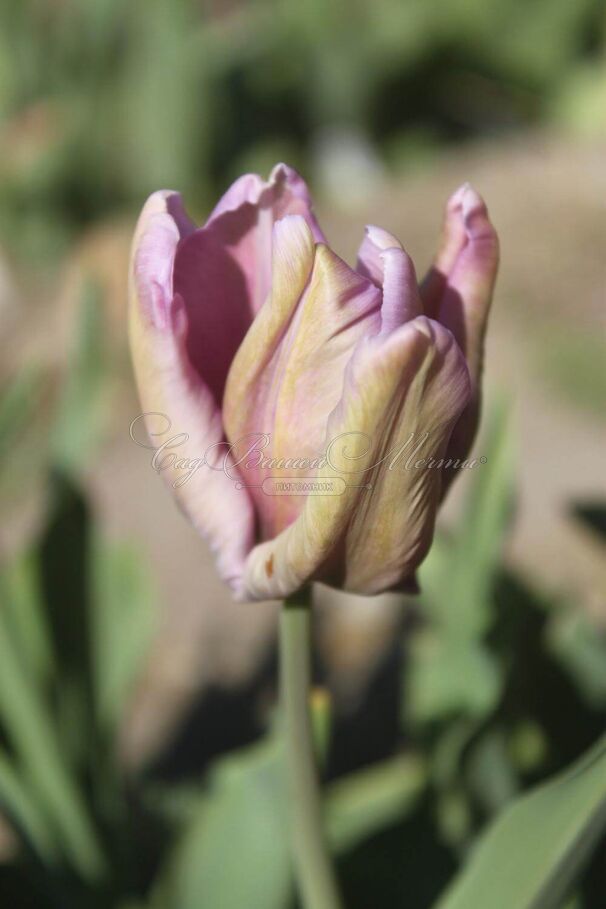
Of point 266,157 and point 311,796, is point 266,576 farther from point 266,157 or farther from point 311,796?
point 266,157

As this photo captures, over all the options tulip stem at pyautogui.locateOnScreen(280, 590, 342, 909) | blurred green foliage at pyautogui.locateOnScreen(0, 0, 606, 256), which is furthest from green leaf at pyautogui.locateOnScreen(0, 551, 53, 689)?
blurred green foliage at pyautogui.locateOnScreen(0, 0, 606, 256)

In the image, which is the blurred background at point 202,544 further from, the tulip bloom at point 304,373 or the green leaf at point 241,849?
the tulip bloom at point 304,373

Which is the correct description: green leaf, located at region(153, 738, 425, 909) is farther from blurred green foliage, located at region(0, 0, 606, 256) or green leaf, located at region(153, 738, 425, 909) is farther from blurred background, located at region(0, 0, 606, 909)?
blurred green foliage, located at region(0, 0, 606, 256)

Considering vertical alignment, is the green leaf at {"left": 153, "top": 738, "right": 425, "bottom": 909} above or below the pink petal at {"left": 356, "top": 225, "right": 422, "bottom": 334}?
below

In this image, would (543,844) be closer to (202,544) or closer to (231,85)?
(202,544)

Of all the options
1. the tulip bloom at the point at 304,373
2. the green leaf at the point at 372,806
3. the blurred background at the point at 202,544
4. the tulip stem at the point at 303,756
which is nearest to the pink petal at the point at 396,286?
the tulip bloom at the point at 304,373

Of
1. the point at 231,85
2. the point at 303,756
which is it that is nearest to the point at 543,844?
the point at 303,756

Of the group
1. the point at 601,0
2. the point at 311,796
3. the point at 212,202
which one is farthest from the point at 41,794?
the point at 601,0
